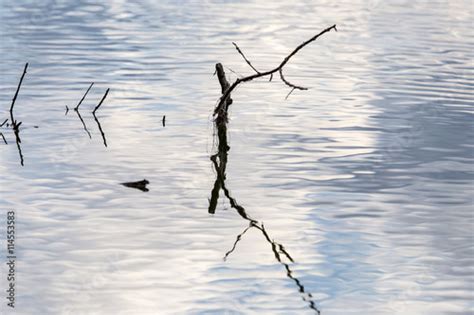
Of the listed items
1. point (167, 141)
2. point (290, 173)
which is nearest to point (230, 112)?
point (167, 141)

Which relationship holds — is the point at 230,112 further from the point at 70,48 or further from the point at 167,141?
the point at 70,48

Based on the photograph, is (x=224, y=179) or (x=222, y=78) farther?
(x=222, y=78)

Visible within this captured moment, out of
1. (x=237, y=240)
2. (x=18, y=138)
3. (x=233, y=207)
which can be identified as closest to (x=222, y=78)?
(x=18, y=138)

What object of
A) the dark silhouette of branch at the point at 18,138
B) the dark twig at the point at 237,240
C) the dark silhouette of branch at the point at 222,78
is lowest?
the dark silhouette of branch at the point at 18,138

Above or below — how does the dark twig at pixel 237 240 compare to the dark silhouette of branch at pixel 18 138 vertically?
above

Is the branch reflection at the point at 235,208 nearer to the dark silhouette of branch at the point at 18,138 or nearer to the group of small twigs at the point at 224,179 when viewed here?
the group of small twigs at the point at 224,179

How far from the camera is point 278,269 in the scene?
1001 centimetres

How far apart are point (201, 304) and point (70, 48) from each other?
54.4 feet

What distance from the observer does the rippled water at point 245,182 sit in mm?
9523

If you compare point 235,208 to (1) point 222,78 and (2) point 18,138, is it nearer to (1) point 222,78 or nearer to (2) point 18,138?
(1) point 222,78

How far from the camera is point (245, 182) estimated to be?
43.3ft

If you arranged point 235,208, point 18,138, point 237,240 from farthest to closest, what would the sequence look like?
point 18,138
point 235,208
point 237,240

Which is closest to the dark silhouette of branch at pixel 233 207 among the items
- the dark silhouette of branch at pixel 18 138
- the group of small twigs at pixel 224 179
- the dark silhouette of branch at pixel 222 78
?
the group of small twigs at pixel 224 179

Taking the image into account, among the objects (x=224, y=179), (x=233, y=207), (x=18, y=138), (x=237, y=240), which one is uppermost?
(x=237, y=240)
